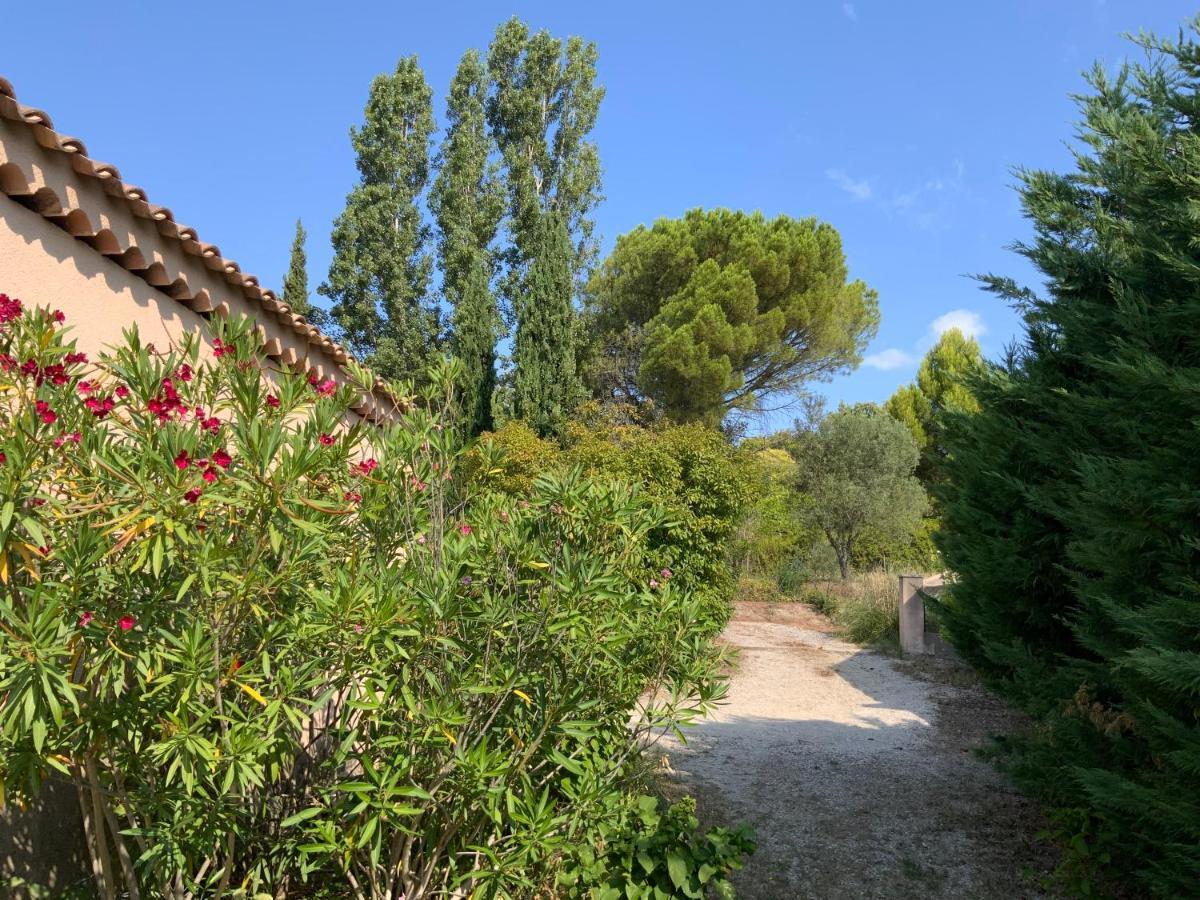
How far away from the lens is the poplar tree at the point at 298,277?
21.6m

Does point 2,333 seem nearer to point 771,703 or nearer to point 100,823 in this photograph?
point 100,823

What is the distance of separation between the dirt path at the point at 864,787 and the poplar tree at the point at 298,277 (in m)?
15.8

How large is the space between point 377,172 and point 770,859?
70.4ft

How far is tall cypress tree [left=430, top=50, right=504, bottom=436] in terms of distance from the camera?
20609 mm

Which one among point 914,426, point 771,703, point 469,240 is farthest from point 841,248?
point 771,703

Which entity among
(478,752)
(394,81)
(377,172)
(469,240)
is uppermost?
(394,81)

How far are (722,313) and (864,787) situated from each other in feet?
55.2

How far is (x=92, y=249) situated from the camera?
173 inches

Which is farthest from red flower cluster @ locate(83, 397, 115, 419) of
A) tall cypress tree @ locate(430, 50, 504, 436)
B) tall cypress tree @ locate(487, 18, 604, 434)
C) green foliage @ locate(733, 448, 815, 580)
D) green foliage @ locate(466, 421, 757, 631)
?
tall cypress tree @ locate(487, 18, 604, 434)

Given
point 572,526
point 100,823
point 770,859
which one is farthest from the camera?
point 770,859

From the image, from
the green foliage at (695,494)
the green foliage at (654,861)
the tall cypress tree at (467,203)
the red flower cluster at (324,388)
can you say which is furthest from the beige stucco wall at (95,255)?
the tall cypress tree at (467,203)

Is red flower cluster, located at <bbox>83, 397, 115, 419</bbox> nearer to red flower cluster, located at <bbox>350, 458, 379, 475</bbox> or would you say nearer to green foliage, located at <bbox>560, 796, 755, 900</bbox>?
red flower cluster, located at <bbox>350, 458, 379, 475</bbox>

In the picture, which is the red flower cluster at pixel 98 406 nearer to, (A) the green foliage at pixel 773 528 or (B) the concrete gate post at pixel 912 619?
(B) the concrete gate post at pixel 912 619

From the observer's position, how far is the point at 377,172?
74.2ft
